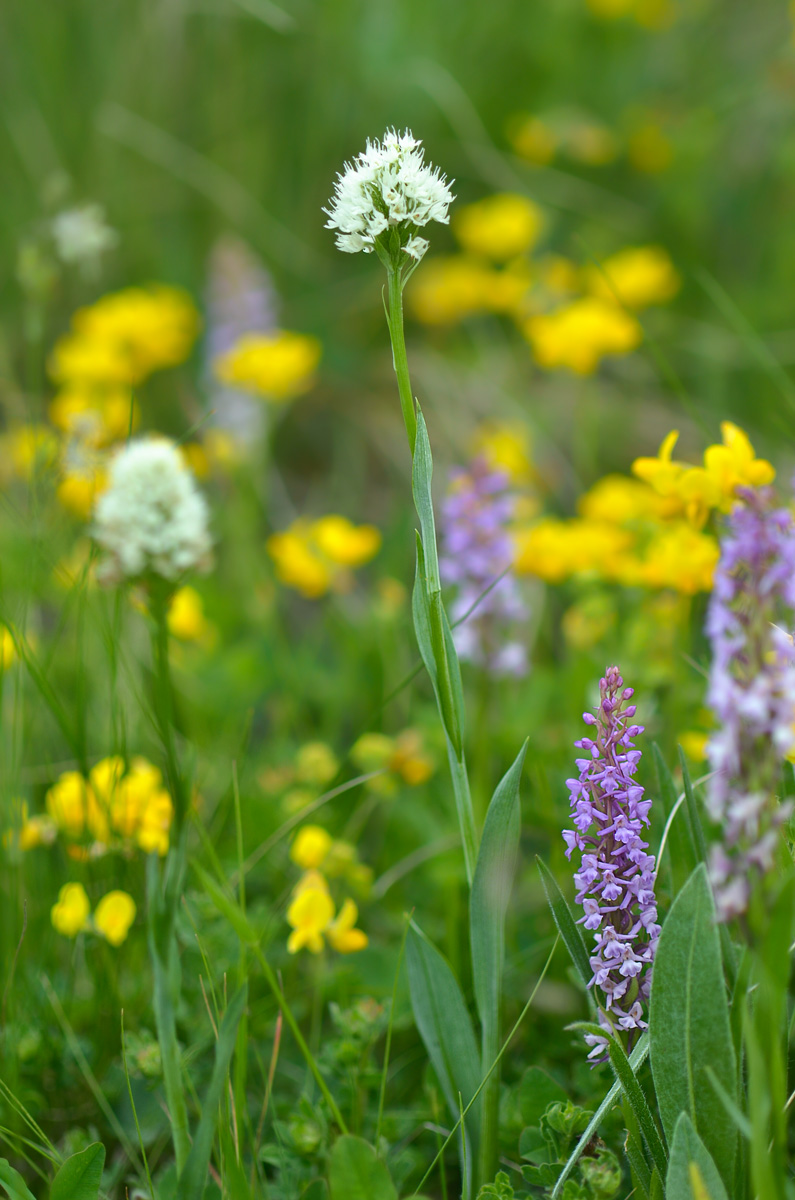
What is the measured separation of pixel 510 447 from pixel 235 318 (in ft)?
3.64

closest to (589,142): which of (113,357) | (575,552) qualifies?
(113,357)

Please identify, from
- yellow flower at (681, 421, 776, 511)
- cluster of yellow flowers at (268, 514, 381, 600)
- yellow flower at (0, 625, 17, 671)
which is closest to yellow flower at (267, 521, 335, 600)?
cluster of yellow flowers at (268, 514, 381, 600)

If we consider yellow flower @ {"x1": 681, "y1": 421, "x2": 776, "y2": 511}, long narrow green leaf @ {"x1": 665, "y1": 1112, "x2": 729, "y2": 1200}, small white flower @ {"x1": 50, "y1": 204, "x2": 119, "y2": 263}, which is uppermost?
small white flower @ {"x1": 50, "y1": 204, "x2": 119, "y2": 263}

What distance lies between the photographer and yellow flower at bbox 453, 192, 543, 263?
3.34 m

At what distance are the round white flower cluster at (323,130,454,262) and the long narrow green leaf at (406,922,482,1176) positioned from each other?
2.24 ft

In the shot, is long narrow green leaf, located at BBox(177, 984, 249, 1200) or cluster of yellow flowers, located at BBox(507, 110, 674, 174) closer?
long narrow green leaf, located at BBox(177, 984, 249, 1200)

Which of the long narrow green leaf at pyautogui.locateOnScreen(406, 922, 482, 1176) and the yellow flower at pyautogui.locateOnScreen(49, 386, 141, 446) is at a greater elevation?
the yellow flower at pyautogui.locateOnScreen(49, 386, 141, 446)

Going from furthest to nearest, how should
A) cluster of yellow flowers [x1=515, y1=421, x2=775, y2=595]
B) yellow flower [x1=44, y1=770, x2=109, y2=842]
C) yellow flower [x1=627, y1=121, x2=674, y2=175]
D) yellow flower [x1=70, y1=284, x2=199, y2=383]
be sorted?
yellow flower [x1=627, y1=121, x2=674, y2=175] < yellow flower [x1=70, y1=284, x2=199, y2=383] < yellow flower [x1=44, y1=770, x2=109, y2=842] < cluster of yellow flowers [x1=515, y1=421, x2=775, y2=595]

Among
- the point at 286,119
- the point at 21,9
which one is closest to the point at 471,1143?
the point at 286,119

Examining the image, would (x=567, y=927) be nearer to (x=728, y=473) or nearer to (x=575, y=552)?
(x=728, y=473)

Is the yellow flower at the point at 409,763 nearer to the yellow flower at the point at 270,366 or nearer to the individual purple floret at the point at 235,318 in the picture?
the yellow flower at the point at 270,366

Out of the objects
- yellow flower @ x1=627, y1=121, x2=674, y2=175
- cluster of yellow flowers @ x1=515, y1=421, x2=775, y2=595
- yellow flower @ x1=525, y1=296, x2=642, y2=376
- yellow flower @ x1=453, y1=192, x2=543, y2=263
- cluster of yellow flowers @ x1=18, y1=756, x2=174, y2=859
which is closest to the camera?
cluster of yellow flowers @ x1=515, y1=421, x2=775, y2=595

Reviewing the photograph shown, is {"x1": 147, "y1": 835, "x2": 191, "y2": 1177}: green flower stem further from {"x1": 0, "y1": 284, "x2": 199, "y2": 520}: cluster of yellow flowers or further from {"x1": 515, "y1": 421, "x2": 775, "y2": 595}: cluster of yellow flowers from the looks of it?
{"x1": 0, "y1": 284, "x2": 199, "y2": 520}: cluster of yellow flowers

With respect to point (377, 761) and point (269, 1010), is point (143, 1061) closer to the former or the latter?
point (269, 1010)
